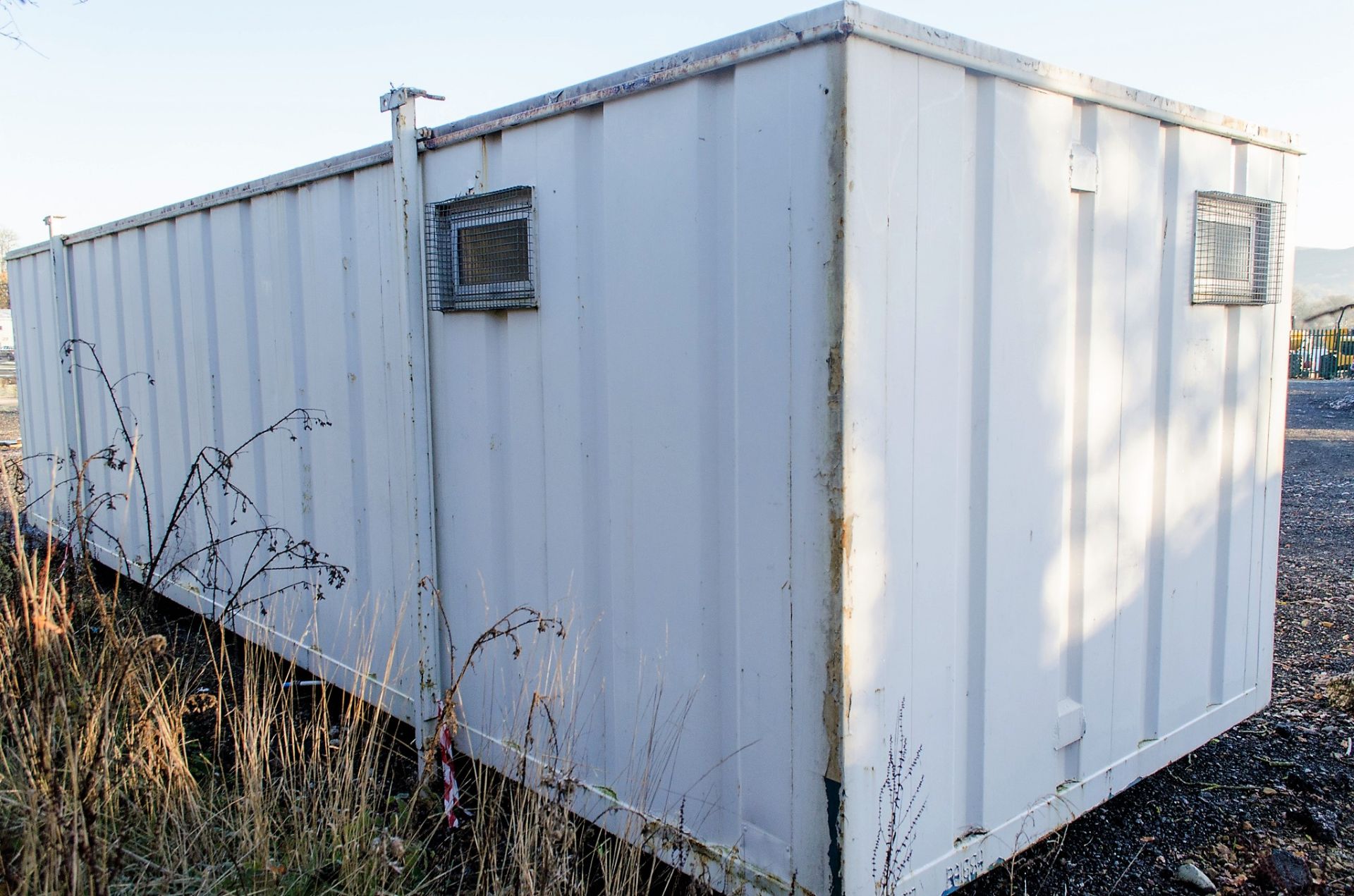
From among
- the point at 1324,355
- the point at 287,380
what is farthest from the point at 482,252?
the point at 1324,355

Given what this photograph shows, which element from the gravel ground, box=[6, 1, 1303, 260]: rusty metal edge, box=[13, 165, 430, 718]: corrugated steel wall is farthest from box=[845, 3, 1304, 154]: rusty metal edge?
the gravel ground

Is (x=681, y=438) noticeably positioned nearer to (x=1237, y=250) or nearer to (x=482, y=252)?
(x=482, y=252)

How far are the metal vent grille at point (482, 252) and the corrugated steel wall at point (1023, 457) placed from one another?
1.21 meters

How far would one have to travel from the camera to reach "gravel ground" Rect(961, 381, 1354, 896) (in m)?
2.90

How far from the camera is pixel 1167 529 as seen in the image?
3256mm

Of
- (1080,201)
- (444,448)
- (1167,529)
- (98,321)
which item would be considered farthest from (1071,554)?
(98,321)

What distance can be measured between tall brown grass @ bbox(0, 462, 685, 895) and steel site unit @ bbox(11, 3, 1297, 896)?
0.97 feet

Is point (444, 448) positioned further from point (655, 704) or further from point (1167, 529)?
point (1167, 529)

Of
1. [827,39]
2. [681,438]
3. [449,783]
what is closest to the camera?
[827,39]

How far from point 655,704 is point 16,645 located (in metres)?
1.86

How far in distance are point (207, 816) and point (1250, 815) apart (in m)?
3.34

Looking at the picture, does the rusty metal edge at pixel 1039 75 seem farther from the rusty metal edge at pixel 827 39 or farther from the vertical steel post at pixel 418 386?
the vertical steel post at pixel 418 386

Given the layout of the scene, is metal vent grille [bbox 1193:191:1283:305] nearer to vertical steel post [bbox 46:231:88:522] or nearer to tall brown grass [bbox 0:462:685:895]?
tall brown grass [bbox 0:462:685:895]

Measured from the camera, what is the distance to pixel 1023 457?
268cm
